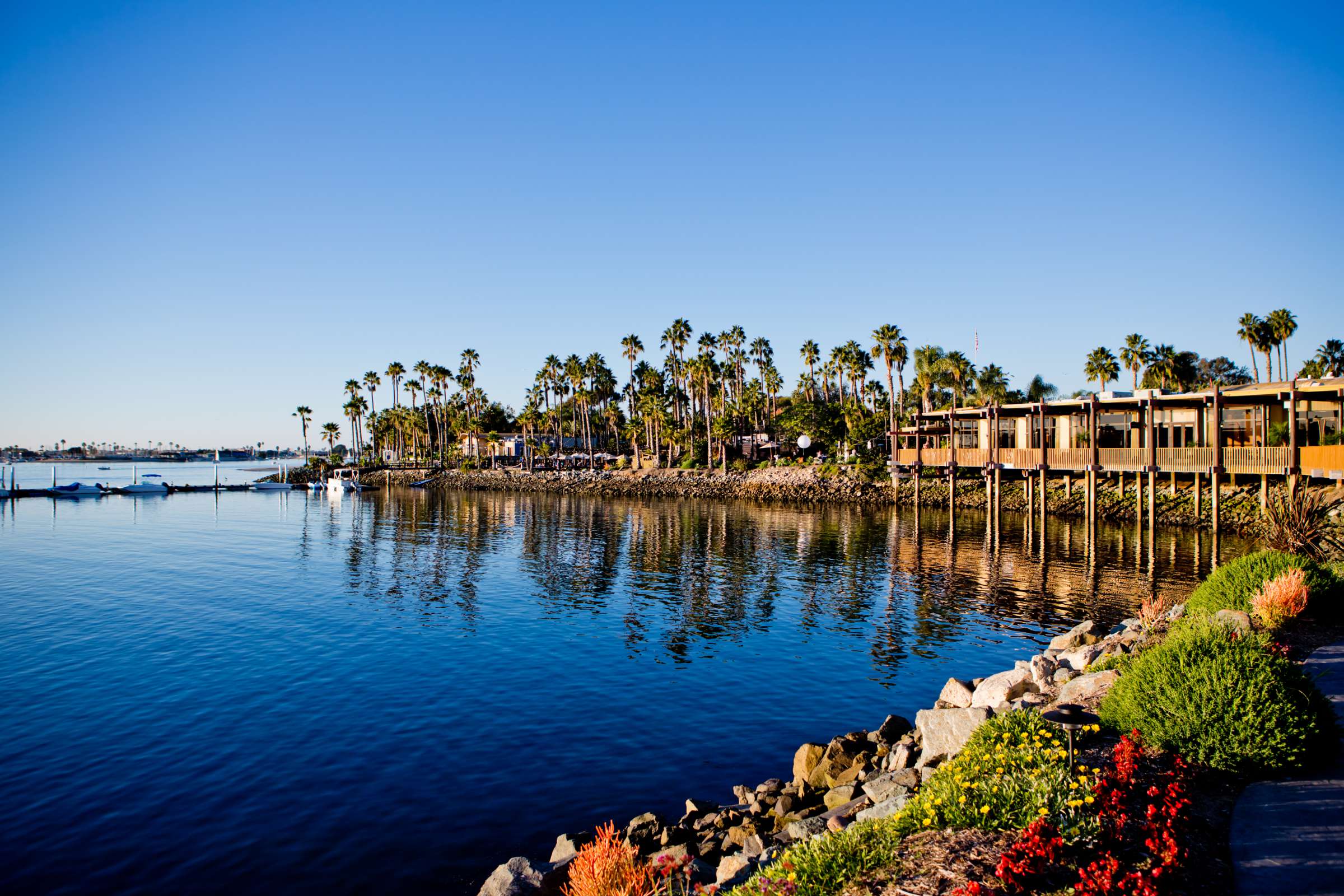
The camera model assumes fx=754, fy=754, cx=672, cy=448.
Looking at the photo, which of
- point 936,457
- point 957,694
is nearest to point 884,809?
point 957,694

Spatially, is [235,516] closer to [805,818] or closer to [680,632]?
[680,632]

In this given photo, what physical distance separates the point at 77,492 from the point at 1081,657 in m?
123

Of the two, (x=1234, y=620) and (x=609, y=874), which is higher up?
(x=1234, y=620)

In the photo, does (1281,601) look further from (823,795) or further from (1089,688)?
(823,795)

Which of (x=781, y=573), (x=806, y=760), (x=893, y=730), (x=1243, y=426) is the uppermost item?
(x=1243, y=426)

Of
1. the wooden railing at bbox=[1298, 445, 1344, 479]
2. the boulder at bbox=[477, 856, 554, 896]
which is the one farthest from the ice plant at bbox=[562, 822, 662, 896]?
the wooden railing at bbox=[1298, 445, 1344, 479]

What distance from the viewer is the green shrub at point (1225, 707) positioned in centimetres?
888

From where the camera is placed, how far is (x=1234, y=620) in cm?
1405

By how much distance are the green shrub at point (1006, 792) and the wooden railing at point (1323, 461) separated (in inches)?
1324

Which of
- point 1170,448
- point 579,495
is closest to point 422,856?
point 1170,448

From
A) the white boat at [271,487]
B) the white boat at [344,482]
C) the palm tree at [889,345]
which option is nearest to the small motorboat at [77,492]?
the white boat at [271,487]

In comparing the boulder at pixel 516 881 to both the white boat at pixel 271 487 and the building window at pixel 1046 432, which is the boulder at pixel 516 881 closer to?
the building window at pixel 1046 432

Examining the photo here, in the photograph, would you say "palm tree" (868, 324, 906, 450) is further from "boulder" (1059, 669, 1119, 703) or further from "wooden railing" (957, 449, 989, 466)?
"boulder" (1059, 669, 1119, 703)

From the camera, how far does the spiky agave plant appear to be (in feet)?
84.9
